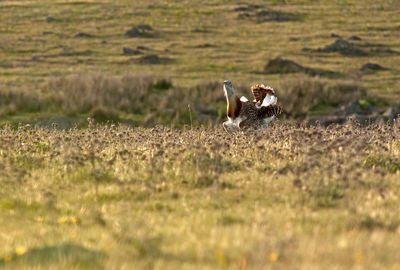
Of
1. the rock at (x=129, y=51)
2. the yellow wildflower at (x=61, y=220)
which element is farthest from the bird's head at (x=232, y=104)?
the rock at (x=129, y=51)

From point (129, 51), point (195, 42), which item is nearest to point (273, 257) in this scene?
point (129, 51)

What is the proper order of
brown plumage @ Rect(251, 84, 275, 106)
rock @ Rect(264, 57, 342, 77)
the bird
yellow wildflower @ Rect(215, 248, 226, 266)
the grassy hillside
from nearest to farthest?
yellow wildflower @ Rect(215, 248, 226, 266), the bird, brown plumage @ Rect(251, 84, 275, 106), the grassy hillside, rock @ Rect(264, 57, 342, 77)

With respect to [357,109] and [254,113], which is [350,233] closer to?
[254,113]

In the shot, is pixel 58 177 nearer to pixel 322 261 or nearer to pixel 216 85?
pixel 322 261

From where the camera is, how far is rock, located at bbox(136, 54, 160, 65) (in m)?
33.8

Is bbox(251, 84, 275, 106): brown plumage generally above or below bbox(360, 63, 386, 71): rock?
above

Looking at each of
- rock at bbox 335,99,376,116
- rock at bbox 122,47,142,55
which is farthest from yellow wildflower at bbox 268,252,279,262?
rock at bbox 122,47,142,55

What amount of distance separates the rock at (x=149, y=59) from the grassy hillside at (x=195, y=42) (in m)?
0.07

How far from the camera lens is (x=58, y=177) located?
648cm

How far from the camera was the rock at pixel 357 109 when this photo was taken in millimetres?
23000

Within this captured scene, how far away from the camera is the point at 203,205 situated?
5.31 metres

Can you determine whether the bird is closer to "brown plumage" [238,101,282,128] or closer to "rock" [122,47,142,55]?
"brown plumage" [238,101,282,128]

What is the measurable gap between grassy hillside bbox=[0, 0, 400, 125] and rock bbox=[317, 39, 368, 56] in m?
0.14

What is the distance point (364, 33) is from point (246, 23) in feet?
37.3
